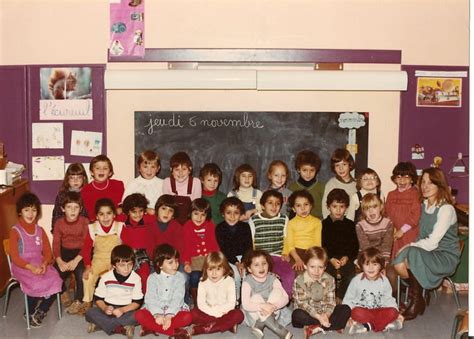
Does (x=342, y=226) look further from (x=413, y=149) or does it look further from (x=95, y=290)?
(x=95, y=290)

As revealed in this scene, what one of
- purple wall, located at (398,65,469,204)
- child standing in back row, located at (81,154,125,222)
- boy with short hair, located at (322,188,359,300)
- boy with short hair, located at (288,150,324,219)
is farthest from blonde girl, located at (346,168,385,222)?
child standing in back row, located at (81,154,125,222)

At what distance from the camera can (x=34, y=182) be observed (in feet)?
19.9

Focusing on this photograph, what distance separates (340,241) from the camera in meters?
5.23

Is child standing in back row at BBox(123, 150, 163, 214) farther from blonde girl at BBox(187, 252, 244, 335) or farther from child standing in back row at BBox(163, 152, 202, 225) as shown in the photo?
blonde girl at BBox(187, 252, 244, 335)

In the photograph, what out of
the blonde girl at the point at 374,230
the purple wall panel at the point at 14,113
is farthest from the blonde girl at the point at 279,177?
the purple wall panel at the point at 14,113

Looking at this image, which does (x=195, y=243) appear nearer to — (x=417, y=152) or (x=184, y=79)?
(x=184, y=79)

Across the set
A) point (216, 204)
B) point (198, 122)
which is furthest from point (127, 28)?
point (216, 204)

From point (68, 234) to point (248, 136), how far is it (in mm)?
1744

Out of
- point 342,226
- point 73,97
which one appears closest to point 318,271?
point 342,226

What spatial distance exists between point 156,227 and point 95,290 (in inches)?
26.3

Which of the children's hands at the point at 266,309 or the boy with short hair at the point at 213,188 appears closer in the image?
the children's hands at the point at 266,309

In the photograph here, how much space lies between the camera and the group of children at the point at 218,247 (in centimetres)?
478

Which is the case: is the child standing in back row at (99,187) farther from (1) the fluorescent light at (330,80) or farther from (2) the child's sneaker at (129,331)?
(1) the fluorescent light at (330,80)

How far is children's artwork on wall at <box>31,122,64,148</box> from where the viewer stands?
6.02 metres
